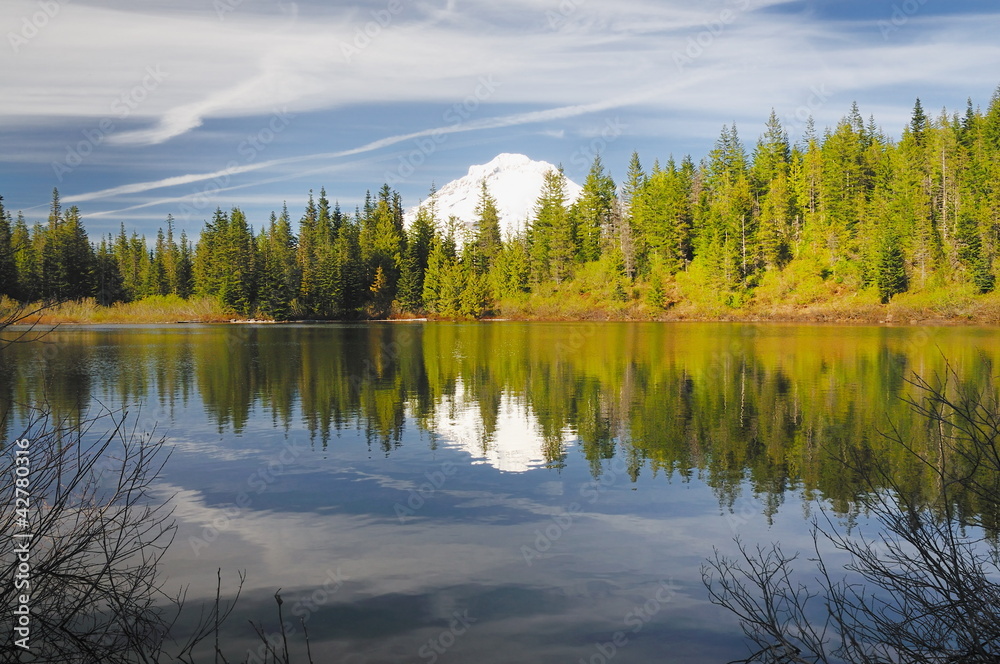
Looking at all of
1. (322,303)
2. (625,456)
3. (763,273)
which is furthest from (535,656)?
(322,303)

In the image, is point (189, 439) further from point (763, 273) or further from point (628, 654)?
point (763, 273)

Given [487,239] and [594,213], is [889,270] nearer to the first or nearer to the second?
[594,213]

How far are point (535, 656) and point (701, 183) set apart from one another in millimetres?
118814

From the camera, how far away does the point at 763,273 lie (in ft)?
326

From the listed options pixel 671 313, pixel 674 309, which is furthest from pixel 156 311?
pixel 674 309

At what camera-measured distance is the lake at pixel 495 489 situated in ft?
28.4

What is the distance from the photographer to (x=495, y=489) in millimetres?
14562

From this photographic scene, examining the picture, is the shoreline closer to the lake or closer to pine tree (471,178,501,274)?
pine tree (471,178,501,274)

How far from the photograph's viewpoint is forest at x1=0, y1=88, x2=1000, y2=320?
8488 cm

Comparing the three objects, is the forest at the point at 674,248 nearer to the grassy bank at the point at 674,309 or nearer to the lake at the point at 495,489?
the grassy bank at the point at 674,309

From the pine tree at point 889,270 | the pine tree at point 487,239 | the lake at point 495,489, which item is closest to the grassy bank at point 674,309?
the pine tree at point 889,270

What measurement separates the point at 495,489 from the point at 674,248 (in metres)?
97.6

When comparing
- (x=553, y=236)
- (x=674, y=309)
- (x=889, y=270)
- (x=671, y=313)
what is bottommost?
(x=671, y=313)

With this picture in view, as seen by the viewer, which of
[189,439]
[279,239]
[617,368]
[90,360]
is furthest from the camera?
[279,239]
